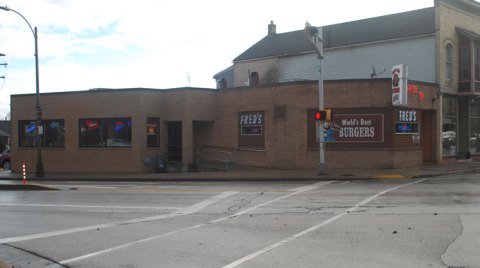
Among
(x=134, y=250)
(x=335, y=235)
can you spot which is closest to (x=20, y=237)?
(x=134, y=250)

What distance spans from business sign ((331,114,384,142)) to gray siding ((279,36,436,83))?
562cm

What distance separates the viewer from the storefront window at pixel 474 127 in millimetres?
29062

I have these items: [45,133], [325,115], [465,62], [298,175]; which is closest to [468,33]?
[465,62]

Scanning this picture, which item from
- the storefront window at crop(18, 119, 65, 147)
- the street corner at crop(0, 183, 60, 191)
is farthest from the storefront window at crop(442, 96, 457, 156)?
the storefront window at crop(18, 119, 65, 147)

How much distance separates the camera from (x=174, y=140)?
91.4 feet

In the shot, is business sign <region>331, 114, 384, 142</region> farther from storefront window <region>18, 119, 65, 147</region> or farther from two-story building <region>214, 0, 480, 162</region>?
storefront window <region>18, 119, 65, 147</region>

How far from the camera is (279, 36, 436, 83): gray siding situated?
2686cm

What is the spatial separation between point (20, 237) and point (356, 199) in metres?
8.63

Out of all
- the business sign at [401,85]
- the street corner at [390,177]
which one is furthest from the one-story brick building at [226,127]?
the street corner at [390,177]

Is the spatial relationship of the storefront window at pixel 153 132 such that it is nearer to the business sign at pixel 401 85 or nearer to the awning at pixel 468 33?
the business sign at pixel 401 85

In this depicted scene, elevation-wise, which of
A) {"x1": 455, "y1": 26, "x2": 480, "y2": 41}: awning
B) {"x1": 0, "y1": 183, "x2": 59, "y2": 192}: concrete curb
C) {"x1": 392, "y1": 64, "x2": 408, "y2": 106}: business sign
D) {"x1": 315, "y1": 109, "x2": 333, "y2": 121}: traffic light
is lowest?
{"x1": 0, "y1": 183, "x2": 59, "y2": 192}: concrete curb

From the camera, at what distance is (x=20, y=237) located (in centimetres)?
911

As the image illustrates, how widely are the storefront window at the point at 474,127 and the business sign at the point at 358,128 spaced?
30.1 feet

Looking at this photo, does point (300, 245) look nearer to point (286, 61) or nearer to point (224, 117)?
point (224, 117)
